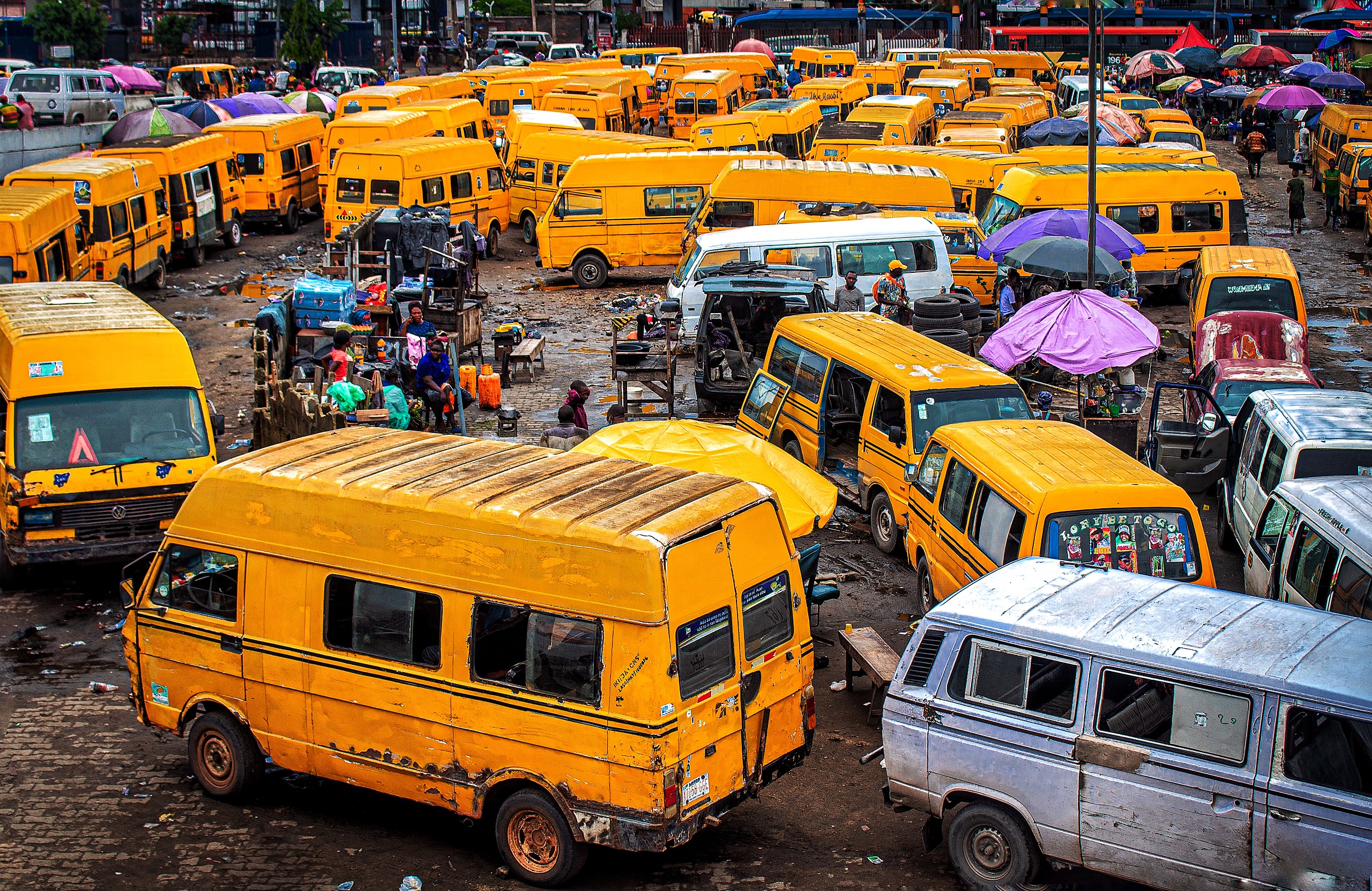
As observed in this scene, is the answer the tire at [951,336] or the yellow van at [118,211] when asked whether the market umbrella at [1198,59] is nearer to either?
the tire at [951,336]

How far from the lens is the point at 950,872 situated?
25.2ft

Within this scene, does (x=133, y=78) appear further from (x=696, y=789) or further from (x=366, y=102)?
(x=696, y=789)

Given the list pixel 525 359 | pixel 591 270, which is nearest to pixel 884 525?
pixel 525 359

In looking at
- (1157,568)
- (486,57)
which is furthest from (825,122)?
(486,57)

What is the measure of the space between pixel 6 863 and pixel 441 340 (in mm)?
9729

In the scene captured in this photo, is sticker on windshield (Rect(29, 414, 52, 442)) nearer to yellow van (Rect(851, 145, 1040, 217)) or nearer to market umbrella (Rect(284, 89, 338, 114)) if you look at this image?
yellow van (Rect(851, 145, 1040, 217))

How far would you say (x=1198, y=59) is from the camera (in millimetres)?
51812

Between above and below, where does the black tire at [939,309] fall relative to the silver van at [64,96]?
below

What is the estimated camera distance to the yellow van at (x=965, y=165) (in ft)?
82.7

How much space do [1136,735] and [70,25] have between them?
200 feet

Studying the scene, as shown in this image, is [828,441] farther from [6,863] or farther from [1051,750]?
[6,863]

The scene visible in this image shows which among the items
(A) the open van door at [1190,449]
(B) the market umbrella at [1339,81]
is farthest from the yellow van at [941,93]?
(A) the open van door at [1190,449]

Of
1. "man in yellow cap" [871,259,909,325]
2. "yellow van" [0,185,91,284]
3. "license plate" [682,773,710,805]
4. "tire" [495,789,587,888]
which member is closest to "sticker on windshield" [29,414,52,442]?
"yellow van" [0,185,91,284]

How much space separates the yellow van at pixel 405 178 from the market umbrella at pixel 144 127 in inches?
264
